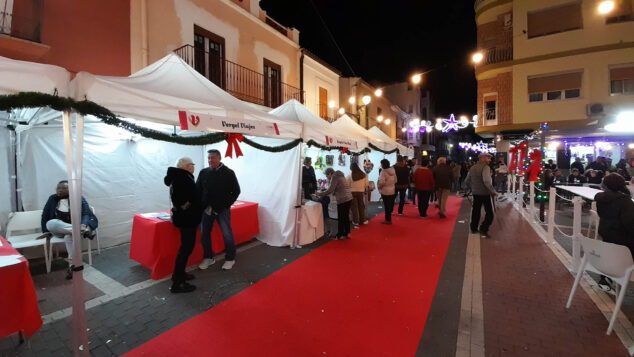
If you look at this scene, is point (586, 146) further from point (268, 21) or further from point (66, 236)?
point (66, 236)

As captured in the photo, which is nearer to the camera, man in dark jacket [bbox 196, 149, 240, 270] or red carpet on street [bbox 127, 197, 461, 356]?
red carpet on street [bbox 127, 197, 461, 356]

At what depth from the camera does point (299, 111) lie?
6.50 meters

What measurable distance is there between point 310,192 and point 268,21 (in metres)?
8.43

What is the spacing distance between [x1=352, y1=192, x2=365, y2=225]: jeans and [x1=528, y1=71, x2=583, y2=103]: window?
13.4 meters

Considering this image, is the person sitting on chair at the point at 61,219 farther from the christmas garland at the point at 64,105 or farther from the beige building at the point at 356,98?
the beige building at the point at 356,98

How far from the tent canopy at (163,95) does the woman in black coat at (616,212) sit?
4.51 m

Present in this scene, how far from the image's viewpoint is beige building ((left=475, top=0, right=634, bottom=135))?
13141 mm

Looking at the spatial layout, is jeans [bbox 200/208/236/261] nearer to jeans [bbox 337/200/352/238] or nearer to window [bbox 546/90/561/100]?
jeans [bbox 337/200/352/238]

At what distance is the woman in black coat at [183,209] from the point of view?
3781mm

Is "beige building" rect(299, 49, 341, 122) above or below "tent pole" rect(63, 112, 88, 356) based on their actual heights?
above

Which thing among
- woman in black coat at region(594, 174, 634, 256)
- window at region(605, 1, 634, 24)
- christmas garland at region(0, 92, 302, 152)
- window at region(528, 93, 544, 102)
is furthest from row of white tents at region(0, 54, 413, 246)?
window at region(605, 1, 634, 24)

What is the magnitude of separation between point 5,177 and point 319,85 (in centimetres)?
1221

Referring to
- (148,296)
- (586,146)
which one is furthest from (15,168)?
(586,146)

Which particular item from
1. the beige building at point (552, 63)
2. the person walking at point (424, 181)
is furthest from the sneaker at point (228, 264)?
the beige building at point (552, 63)
